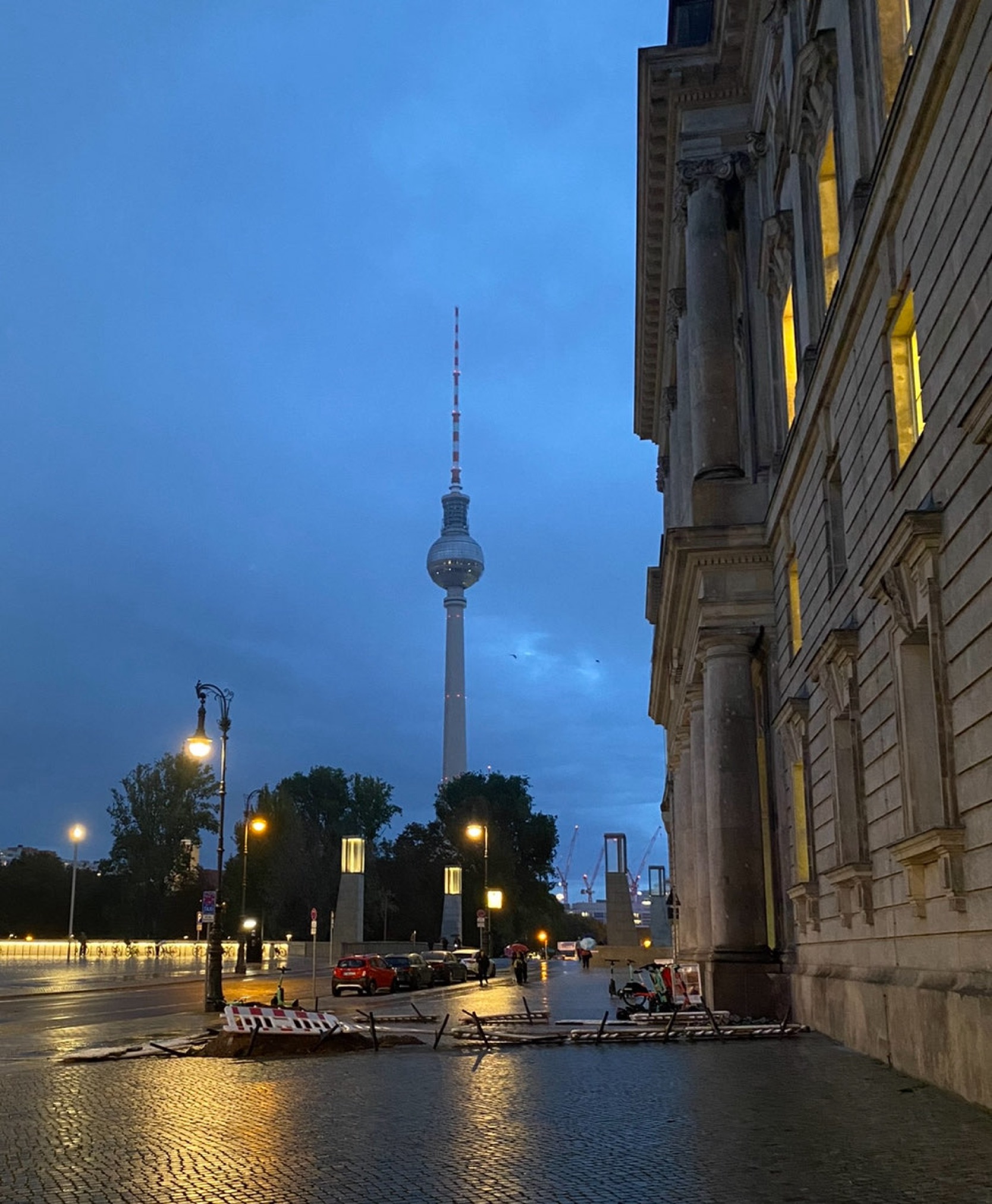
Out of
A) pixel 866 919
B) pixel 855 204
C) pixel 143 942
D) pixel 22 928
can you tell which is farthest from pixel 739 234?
pixel 22 928

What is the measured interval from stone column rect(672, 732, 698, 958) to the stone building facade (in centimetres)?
203

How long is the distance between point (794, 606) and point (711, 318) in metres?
9.15

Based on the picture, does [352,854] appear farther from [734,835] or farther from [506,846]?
[506,846]

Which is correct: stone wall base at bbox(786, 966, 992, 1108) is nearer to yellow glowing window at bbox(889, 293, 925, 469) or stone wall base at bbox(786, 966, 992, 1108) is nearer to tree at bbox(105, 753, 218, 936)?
yellow glowing window at bbox(889, 293, 925, 469)

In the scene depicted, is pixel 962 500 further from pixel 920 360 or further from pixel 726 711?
pixel 726 711

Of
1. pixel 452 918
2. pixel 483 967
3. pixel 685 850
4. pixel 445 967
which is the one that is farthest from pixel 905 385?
pixel 452 918

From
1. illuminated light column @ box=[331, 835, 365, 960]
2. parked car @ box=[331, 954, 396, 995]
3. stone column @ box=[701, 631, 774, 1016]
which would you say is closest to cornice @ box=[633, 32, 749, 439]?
stone column @ box=[701, 631, 774, 1016]

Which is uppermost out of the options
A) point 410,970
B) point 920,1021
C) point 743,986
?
point 920,1021

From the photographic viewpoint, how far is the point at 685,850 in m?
45.2

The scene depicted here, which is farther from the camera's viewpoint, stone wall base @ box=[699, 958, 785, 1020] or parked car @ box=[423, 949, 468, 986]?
parked car @ box=[423, 949, 468, 986]

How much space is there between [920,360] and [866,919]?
7872 mm

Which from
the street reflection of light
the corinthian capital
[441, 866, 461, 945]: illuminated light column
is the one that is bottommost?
the street reflection of light

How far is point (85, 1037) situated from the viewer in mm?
25016

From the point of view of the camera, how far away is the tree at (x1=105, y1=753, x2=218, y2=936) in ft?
371
